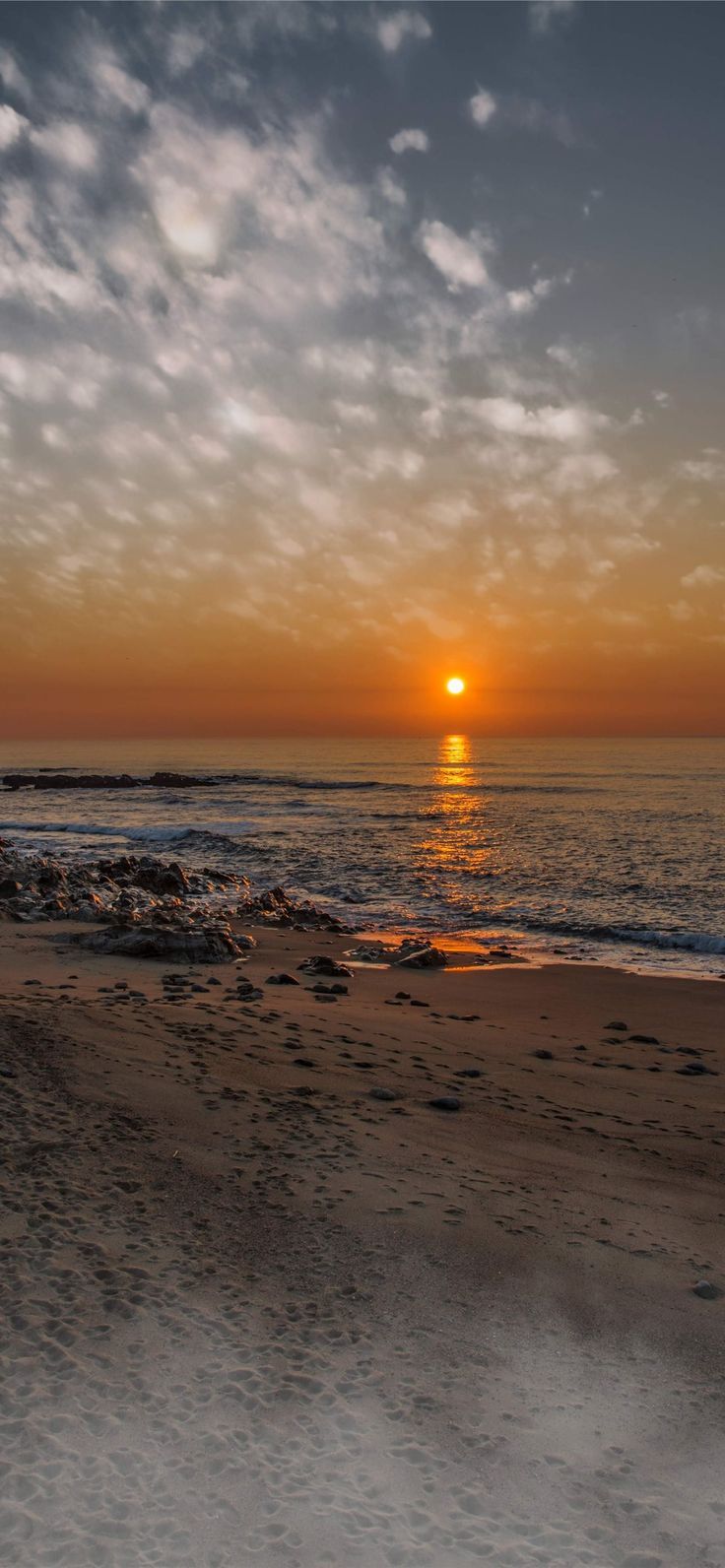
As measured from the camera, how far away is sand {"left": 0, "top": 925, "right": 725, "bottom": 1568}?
10.1 ft

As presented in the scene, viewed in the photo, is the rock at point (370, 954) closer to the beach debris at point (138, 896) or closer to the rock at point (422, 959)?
the rock at point (422, 959)

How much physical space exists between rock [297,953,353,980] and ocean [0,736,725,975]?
4739mm

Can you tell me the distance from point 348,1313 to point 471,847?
96.3ft

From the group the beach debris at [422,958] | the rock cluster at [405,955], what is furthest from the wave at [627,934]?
the beach debris at [422,958]

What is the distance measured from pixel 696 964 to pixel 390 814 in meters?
33.9

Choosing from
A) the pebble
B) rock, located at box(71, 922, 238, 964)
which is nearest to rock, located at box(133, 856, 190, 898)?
rock, located at box(71, 922, 238, 964)

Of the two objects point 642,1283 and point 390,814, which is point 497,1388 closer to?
point 642,1283

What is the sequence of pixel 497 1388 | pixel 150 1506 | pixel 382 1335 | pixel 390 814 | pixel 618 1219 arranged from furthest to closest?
pixel 390 814
pixel 618 1219
pixel 382 1335
pixel 497 1388
pixel 150 1506

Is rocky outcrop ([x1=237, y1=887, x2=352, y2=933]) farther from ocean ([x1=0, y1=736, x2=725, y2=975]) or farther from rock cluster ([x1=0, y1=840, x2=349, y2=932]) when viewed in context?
ocean ([x1=0, y1=736, x2=725, y2=975])

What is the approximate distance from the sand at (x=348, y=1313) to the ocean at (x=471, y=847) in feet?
32.3

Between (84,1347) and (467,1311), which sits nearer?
(84,1347)

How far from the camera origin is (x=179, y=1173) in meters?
5.47

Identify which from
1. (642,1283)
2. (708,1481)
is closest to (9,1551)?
(708,1481)

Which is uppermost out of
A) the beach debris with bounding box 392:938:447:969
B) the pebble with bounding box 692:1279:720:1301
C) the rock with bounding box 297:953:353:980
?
the pebble with bounding box 692:1279:720:1301
